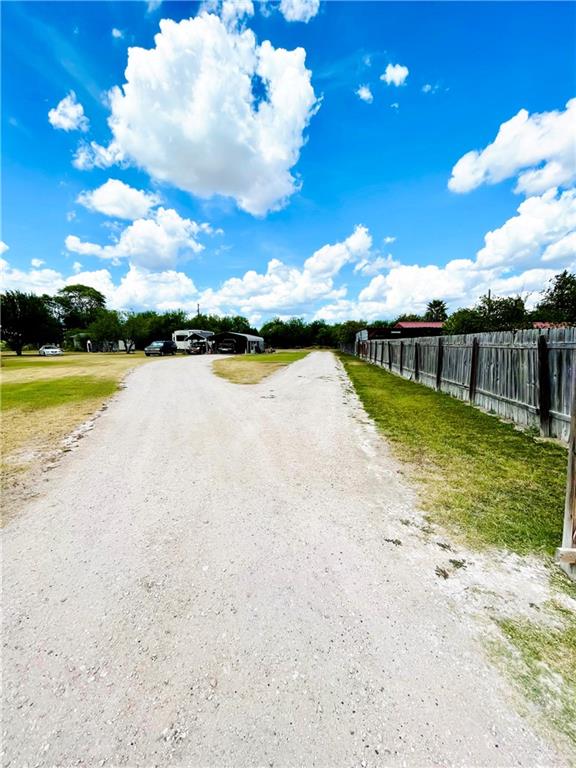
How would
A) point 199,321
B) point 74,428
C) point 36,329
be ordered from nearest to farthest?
point 74,428
point 36,329
point 199,321

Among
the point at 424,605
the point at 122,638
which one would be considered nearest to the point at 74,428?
the point at 122,638

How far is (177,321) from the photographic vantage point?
72.6 m

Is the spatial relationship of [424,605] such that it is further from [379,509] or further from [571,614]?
[379,509]

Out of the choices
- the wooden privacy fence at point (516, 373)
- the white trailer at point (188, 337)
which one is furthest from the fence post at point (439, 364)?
the white trailer at point (188, 337)

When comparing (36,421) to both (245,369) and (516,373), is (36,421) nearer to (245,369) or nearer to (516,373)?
(516,373)

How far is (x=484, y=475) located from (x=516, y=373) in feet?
12.5

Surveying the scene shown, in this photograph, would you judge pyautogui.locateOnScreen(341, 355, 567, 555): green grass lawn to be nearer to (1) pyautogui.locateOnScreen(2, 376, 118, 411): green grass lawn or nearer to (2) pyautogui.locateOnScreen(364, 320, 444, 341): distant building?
(1) pyautogui.locateOnScreen(2, 376, 118, 411): green grass lawn

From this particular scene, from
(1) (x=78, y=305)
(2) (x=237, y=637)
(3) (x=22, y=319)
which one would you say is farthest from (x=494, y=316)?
(1) (x=78, y=305)

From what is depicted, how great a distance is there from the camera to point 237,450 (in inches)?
227

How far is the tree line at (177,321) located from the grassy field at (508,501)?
23.1 m

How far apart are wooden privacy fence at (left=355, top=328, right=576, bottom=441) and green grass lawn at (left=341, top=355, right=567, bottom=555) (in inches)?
18.1

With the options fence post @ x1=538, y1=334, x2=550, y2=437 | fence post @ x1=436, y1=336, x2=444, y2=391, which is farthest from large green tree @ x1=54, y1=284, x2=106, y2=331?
fence post @ x1=538, y1=334, x2=550, y2=437

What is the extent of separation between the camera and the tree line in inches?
1036

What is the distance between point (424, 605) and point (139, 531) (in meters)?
2.57
